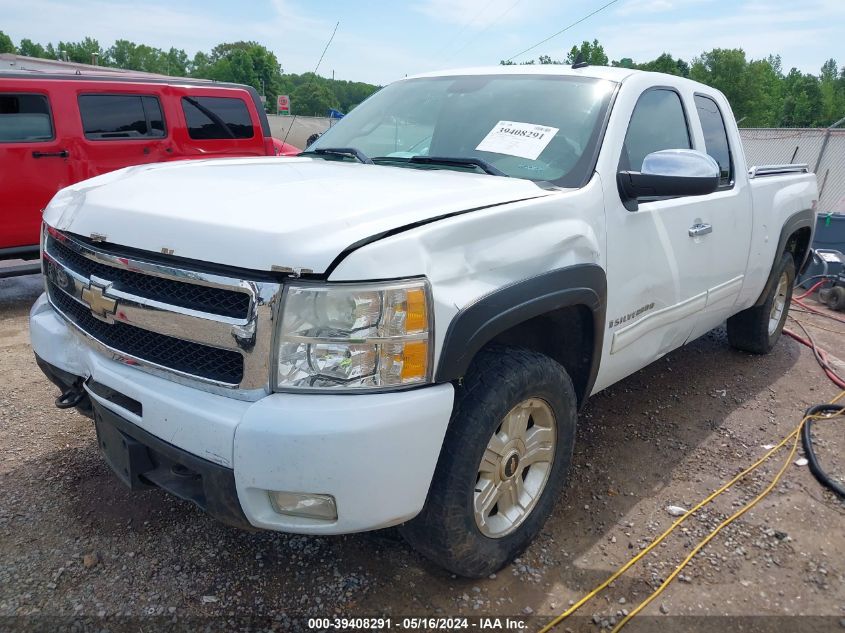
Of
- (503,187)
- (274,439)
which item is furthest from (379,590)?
(503,187)

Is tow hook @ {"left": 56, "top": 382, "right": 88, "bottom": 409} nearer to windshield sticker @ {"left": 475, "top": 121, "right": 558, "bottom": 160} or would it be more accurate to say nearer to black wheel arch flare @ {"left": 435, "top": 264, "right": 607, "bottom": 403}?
black wheel arch flare @ {"left": 435, "top": 264, "right": 607, "bottom": 403}

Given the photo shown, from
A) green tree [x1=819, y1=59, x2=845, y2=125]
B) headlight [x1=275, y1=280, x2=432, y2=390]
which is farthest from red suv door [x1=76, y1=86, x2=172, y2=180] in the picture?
green tree [x1=819, y1=59, x2=845, y2=125]

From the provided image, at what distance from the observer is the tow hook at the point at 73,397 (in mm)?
2281

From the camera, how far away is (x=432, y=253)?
1.84 m

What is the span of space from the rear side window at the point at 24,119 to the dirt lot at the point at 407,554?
11.6ft

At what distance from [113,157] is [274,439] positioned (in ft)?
19.2

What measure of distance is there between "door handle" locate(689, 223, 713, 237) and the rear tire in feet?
5.21

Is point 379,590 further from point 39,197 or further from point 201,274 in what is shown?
point 39,197

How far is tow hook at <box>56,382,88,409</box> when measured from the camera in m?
2.28

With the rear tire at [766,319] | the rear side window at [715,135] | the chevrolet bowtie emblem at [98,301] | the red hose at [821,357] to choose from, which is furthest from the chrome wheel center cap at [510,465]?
the red hose at [821,357]

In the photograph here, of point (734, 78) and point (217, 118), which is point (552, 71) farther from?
point (734, 78)

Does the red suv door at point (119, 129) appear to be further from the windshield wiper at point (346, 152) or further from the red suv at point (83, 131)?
the windshield wiper at point (346, 152)

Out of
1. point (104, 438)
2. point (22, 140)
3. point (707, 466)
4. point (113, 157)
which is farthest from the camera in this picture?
point (113, 157)

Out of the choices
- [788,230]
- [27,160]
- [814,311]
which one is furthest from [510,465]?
[814,311]
